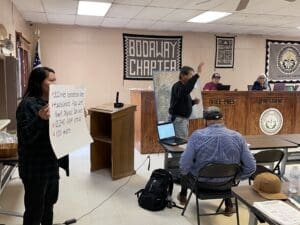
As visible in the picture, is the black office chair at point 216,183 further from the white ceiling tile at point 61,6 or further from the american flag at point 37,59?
the american flag at point 37,59

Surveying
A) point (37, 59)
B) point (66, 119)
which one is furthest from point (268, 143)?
point (37, 59)

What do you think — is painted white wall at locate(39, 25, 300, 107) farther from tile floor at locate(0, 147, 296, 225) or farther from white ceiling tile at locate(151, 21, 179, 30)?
tile floor at locate(0, 147, 296, 225)

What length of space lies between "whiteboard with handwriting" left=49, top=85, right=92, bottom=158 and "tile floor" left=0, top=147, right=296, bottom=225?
46.9 inches

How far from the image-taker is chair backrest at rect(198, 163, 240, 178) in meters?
2.56

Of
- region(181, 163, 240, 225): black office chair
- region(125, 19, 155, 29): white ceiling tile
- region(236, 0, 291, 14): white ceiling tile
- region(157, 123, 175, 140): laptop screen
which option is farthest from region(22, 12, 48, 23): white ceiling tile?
region(181, 163, 240, 225): black office chair

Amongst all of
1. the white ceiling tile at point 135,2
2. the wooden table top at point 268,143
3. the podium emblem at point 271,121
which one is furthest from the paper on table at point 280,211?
the podium emblem at point 271,121

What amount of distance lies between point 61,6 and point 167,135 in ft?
10.2

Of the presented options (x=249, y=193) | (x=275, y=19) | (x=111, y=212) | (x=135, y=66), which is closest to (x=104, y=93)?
(x=135, y=66)

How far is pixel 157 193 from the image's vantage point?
322cm

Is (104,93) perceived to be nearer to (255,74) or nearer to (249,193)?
(255,74)

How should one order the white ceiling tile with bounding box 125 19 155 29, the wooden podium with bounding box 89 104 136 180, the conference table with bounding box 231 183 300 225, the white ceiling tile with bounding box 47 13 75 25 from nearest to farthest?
the conference table with bounding box 231 183 300 225 → the wooden podium with bounding box 89 104 136 180 → the white ceiling tile with bounding box 47 13 75 25 → the white ceiling tile with bounding box 125 19 155 29

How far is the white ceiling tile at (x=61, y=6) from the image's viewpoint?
4.90 m

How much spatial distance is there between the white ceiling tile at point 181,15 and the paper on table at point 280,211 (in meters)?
4.45

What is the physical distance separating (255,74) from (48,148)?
7.53 meters
